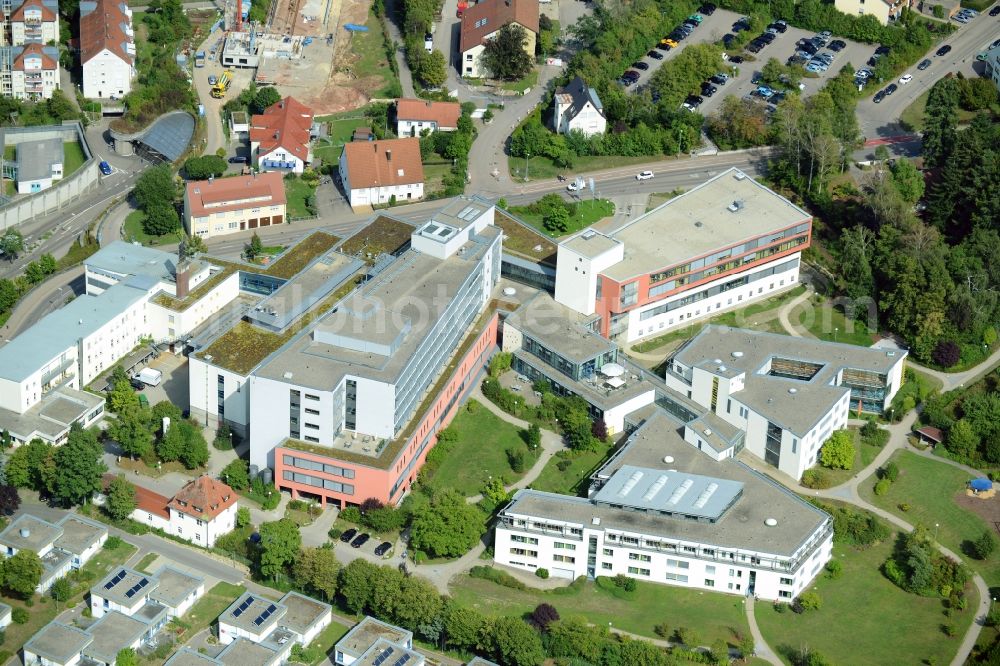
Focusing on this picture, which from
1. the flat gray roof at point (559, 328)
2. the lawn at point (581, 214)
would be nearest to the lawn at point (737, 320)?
the flat gray roof at point (559, 328)

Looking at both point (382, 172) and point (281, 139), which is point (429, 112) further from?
point (281, 139)

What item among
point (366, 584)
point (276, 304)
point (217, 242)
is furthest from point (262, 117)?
point (366, 584)

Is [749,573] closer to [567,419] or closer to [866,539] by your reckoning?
[866,539]

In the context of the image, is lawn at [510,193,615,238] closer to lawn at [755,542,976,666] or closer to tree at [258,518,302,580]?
tree at [258,518,302,580]

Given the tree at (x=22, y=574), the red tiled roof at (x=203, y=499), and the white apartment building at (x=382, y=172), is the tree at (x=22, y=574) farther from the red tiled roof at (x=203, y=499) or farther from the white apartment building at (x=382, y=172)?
the white apartment building at (x=382, y=172)

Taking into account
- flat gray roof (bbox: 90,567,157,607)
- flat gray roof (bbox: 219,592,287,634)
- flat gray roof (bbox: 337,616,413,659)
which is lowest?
flat gray roof (bbox: 337,616,413,659)

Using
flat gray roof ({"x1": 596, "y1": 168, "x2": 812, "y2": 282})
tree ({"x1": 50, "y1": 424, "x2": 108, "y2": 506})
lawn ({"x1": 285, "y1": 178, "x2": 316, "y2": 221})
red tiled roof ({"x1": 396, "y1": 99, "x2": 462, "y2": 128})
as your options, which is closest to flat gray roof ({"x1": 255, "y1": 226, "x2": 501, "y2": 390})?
tree ({"x1": 50, "y1": 424, "x2": 108, "y2": 506})

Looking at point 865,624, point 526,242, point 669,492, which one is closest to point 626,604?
point 669,492
